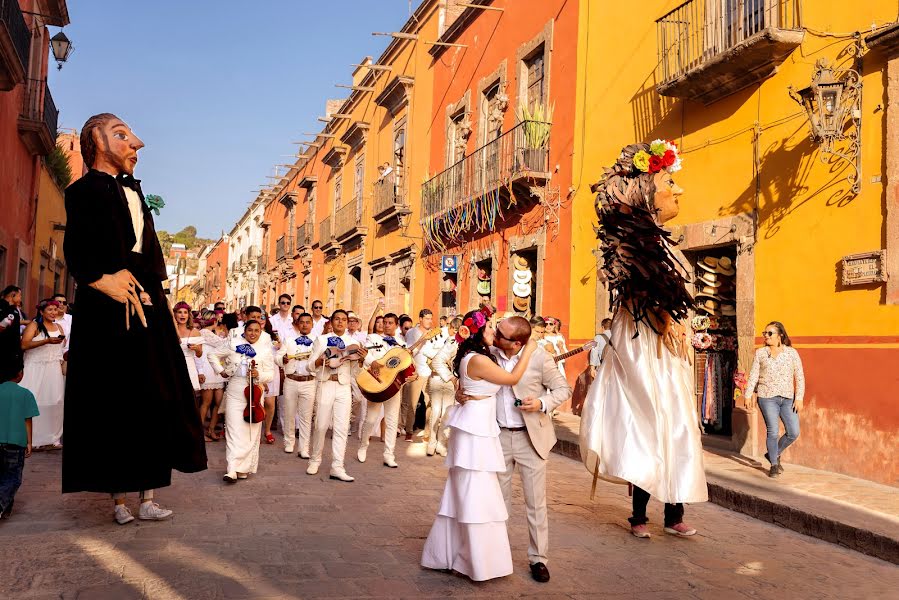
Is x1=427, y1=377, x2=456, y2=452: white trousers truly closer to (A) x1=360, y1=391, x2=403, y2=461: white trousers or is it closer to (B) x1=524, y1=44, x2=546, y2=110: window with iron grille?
(A) x1=360, y1=391, x2=403, y2=461: white trousers

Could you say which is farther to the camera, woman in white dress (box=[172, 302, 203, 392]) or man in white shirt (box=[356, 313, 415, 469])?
woman in white dress (box=[172, 302, 203, 392])

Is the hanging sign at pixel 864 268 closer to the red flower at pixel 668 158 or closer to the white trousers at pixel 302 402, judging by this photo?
the red flower at pixel 668 158

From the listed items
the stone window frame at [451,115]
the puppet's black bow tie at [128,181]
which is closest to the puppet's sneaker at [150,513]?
the puppet's black bow tie at [128,181]

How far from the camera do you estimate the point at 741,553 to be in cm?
537

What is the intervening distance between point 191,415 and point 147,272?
0.98 m

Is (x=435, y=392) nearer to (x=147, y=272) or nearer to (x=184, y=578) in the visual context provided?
(x=147, y=272)

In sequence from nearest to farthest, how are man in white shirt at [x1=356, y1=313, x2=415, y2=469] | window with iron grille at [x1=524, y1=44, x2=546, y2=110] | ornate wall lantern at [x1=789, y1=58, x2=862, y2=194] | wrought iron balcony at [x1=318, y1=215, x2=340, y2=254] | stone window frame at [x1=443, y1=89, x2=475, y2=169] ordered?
ornate wall lantern at [x1=789, y1=58, x2=862, y2=194], man in white shirt at [x1=356, y1=313, x2=415, y2=469], window with iron grille at [x1=524, y1=44, x2=546, y2=110], stone window frame at [x1=443, y1=89, x2=475, y2=169], wrought iron balcony at [x1=318, y1=215, x2=340, y2=254]

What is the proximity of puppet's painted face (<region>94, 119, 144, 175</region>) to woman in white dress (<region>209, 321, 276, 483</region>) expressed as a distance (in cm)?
254

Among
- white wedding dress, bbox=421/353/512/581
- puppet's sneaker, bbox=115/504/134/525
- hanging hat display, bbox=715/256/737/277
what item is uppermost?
hanging hat display, bbox=715/256/737/277

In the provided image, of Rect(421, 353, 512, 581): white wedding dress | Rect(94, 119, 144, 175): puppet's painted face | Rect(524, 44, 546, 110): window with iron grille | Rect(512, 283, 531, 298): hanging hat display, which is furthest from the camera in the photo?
Rect(512, 283, 531, 298): hanging hat display

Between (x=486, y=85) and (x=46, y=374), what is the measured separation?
35.9 feet

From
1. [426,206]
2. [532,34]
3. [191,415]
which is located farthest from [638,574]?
[426,206]

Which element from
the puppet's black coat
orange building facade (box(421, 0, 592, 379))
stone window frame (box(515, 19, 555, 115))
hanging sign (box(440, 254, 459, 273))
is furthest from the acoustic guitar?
hanging sign (box(440, 254, 459, 273))

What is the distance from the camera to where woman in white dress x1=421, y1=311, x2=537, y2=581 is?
4.29 m
